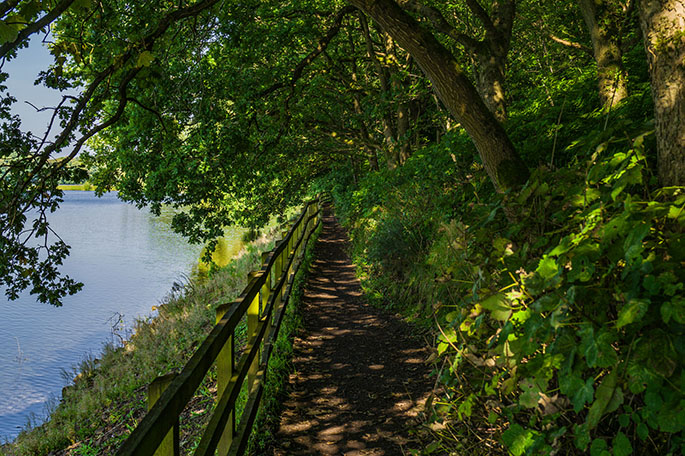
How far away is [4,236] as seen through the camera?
457 cm

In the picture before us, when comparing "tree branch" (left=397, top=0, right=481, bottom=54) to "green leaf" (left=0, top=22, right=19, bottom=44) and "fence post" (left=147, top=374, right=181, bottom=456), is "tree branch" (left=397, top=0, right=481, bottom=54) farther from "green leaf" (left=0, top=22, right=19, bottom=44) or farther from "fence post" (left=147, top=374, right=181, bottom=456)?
"fence post" (left=147, top=374, right=181, bottom=456)

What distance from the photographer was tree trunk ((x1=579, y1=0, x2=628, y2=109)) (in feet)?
17.3

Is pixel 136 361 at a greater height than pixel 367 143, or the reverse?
pixel 367 143

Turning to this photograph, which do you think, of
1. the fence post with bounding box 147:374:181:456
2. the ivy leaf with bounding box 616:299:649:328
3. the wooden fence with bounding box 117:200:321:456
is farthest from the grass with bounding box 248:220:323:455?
the ivy leaf with bounding box 616:299:649:328

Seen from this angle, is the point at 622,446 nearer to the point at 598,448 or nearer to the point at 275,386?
the point at 598,448

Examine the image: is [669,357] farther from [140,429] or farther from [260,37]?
[260,37]

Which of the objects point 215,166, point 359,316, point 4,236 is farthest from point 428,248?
A: point 4,236

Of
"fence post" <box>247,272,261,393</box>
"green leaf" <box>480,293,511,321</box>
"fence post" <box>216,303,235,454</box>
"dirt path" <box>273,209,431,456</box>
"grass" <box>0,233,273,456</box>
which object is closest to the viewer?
"green leaf" <box>480,293,511,321</box>

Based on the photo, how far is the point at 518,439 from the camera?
2.50 meters

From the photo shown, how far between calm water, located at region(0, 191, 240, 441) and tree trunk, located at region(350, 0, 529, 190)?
33.9 ft

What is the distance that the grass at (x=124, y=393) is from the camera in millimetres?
6480

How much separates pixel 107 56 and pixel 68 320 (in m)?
15.0

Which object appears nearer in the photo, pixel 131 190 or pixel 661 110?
pixel 661 110

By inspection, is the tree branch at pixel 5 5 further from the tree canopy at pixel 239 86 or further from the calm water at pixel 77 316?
the calm water at pixel 77 316
